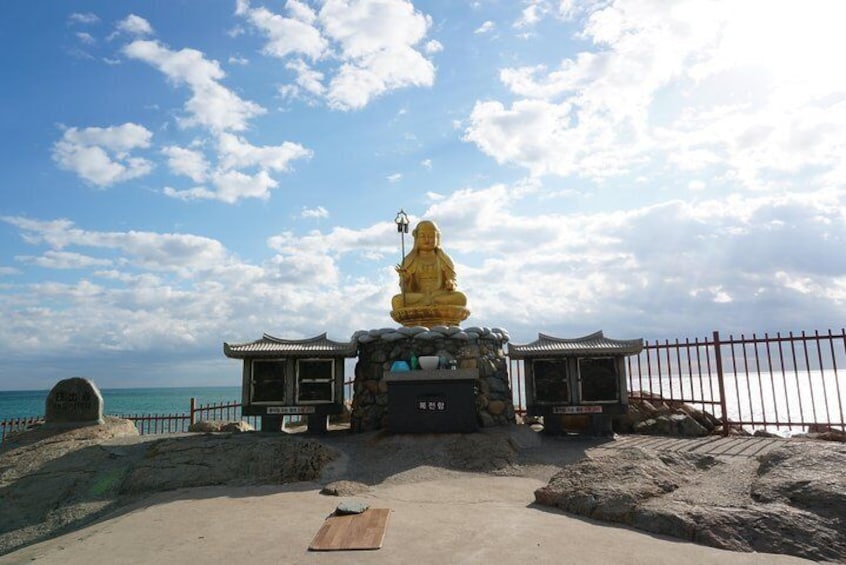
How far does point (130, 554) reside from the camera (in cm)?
484

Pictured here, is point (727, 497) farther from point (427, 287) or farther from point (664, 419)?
point (427, 287)

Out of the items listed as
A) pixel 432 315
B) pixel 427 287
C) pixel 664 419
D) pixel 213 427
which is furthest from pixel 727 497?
pixel 213 427

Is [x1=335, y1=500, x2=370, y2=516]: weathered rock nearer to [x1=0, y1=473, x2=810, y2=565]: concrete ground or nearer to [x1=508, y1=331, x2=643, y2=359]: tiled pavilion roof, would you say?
[x1=0, y1=473, x2=810, y2=565]: concrete ground

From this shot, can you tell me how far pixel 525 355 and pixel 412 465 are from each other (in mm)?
4022

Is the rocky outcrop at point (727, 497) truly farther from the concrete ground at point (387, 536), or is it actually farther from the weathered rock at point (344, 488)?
the weathered rock at point (344, 488)

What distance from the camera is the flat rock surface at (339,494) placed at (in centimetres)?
477

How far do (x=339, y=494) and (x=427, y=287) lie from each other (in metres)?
7.30

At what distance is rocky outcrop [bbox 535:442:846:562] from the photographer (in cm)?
484

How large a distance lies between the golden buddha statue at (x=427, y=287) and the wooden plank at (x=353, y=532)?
290 inches

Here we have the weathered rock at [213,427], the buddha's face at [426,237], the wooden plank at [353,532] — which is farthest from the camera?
the buddha's face at [426,237]

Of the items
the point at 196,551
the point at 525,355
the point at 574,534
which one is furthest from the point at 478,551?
the point at 525,355

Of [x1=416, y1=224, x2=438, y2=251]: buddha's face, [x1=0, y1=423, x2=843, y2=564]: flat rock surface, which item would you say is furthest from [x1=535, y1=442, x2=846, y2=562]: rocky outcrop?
[x1=416, y1=224, x2=438, y2=251]: buddha's face

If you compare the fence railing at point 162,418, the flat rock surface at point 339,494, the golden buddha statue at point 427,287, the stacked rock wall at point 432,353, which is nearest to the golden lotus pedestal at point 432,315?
the golden buddha statue at point 427,287

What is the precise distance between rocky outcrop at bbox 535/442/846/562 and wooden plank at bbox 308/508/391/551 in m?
2.07
